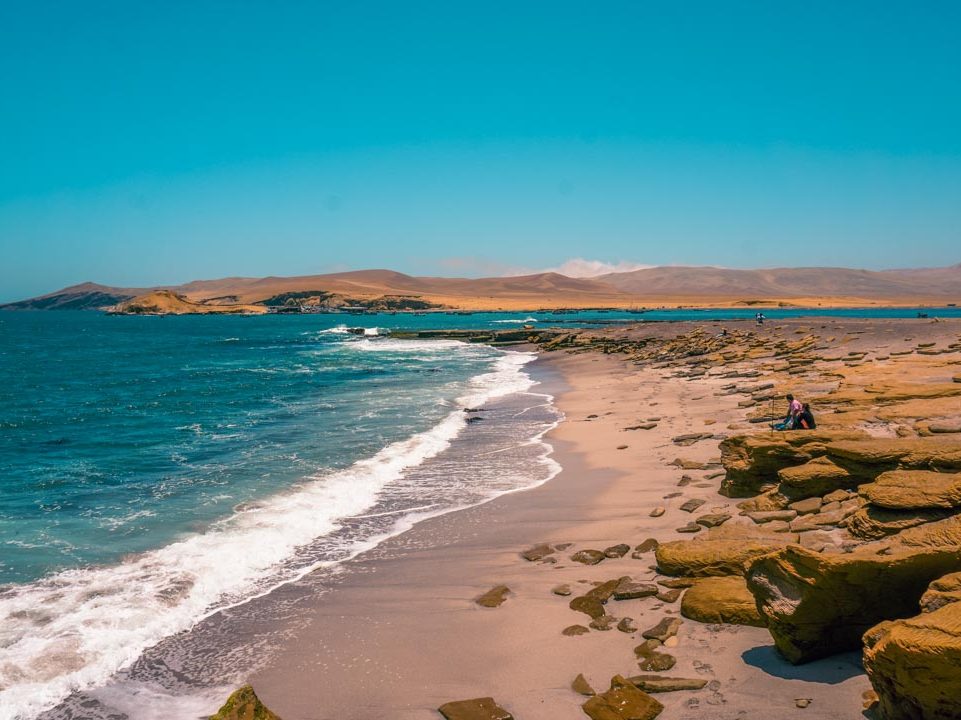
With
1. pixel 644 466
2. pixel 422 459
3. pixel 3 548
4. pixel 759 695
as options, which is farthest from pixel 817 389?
pixel 3 548

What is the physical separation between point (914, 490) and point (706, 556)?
2.93m

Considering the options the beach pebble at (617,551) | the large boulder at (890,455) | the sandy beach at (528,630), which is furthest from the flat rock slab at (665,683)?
the large boulder at (890,455)

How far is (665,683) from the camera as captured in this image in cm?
665

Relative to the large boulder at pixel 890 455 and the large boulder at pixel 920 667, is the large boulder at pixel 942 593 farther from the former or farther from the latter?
the large boulder at pixel 890 455

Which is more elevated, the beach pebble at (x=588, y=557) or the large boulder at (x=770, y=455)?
the large boulder at (x=770, y=455)

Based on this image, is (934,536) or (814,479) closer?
(934,536)

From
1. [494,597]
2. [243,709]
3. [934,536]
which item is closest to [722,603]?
[934,536]

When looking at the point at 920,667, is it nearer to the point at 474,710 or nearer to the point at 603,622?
the point at 603,622

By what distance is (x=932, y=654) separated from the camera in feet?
15.7

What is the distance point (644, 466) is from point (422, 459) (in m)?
7.12

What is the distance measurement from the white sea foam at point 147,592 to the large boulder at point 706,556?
608 centimetres

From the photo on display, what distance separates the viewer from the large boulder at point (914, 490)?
322 inches

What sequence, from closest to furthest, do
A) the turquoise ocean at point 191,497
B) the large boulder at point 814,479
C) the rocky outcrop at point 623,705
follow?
the rocky outcrop at point 623,705, the turquoise ocean at point 191,497, the large boulder at point 814,479

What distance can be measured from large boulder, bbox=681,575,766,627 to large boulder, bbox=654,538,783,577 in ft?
1.33
